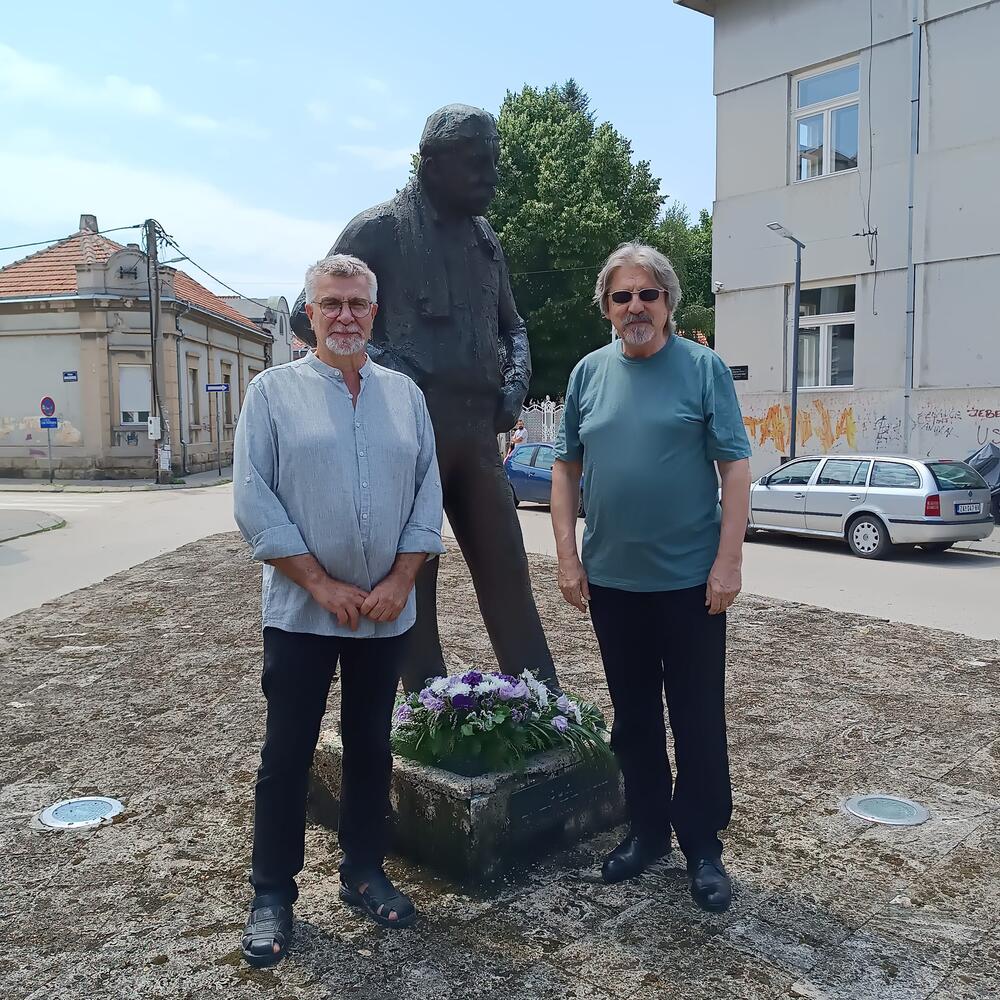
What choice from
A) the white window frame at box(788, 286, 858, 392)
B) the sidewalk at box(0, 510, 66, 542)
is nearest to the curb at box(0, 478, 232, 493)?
the sidewalk at box(0, 510, 66, 542)

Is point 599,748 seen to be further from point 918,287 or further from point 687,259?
point 687,259

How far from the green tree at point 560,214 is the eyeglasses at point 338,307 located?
2697 centimetres

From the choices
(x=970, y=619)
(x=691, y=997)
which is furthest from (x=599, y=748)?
(x=970, y=619)

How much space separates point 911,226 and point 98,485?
20980 mm

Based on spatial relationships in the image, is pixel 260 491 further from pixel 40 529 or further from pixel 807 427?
pixel 807 427

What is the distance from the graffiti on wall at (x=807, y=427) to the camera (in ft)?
58.4

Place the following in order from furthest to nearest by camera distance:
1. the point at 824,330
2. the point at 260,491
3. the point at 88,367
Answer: the point at 88,367 → the point at 824,330 → the point at 260,491

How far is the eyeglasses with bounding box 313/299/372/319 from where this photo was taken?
2.78 m

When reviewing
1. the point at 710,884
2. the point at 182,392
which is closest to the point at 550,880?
the point at 710,884


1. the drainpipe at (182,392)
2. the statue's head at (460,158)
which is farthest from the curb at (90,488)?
the statue's head at (460,158)

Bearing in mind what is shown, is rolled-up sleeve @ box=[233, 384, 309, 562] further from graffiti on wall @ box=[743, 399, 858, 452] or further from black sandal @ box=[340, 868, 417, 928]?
graffiti on wall @ box=[743, 399, 858, 452]

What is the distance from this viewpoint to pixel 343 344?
2.78 m

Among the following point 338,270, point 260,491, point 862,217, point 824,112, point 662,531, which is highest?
point 824,112

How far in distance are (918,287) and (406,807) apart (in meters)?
15.8
